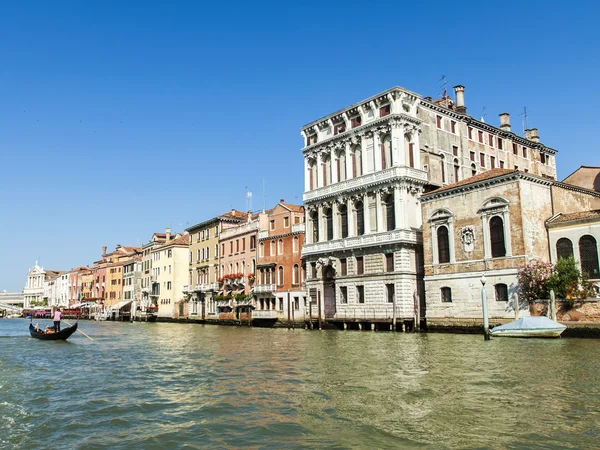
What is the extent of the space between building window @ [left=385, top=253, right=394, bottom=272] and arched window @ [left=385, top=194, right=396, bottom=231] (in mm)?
1551

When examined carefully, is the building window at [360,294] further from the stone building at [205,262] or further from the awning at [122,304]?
the awning at [122,304]

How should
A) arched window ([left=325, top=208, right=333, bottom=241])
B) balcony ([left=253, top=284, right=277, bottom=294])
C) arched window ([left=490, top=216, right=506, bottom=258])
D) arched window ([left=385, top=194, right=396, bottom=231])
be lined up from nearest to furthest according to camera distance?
arched window ([left=490, top=216, right=506, bottom=258])
arched window ([left=385, top=194, right=396, bottom=231])
arched window ([left=325, top=208, right=333, bottom=241])
balcony ([left=253, top=284, right=277, bottom=294])

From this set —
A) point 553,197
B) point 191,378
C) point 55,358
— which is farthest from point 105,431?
point 553,197

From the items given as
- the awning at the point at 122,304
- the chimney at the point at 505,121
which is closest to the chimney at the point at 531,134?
the chimney at the point at 505,121

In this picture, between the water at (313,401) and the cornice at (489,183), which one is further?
the cornice at (489,183)

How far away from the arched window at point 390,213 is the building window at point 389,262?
1551 millimetres

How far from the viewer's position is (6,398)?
37.7 feet

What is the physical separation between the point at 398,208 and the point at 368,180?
3.11 metres

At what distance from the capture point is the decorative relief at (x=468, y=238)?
92.6ft

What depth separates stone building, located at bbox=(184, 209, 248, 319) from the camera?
5175 centimetres

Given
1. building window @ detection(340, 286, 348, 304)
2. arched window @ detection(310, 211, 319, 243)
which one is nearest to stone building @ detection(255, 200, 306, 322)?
arched window @ detection(310, 211, 319, 243)

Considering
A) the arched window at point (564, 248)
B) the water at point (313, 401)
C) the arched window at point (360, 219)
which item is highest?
the arched window at point (360, 219)

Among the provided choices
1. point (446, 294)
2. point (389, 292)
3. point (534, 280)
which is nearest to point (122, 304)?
point (389, 292)

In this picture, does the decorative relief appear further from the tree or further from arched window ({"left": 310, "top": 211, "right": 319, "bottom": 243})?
arched window ({"left": 310, "top": 211, "right": 319, "bottom": 243})
